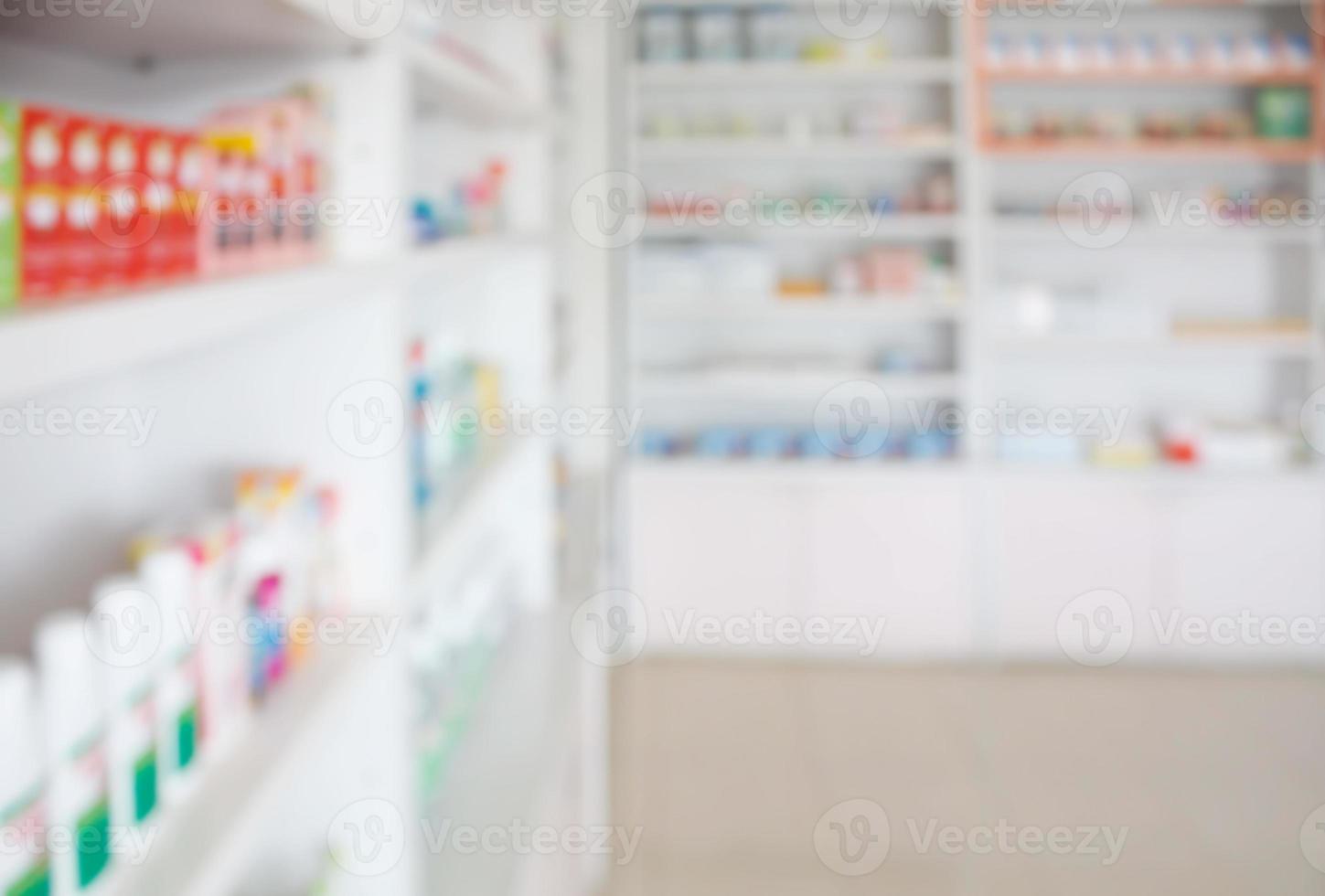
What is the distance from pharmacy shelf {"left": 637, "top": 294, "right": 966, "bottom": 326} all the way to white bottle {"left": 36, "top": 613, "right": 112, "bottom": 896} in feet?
12.8

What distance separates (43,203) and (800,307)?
4.01 meters

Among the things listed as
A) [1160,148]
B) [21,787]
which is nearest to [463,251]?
[21,787]

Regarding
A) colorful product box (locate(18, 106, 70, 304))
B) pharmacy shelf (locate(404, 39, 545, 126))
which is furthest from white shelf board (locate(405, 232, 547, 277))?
colorful product box (locate(18, 106, 70, 304))

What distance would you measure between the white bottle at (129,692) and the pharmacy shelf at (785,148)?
382 cm

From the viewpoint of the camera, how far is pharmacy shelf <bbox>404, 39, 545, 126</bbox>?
1.60 metres

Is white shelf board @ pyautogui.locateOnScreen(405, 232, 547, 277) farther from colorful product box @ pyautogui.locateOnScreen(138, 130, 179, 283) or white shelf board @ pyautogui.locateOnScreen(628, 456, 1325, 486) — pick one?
white shelf board @ pyautogui.locateOnScreen(628, 456, 1325, 486)

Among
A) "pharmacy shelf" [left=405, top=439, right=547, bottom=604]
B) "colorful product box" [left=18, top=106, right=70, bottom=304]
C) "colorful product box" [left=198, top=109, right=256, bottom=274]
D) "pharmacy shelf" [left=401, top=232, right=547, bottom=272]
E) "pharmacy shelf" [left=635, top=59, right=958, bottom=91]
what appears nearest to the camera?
"colorful product box" [left=18, top=106, right=70, bottom=304]

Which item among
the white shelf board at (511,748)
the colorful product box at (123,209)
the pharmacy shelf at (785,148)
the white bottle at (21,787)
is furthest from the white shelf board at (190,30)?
the pharmacy shelf at (785,148)

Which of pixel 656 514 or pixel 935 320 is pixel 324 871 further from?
pixel 935 320

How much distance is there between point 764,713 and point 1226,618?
5.62 ft

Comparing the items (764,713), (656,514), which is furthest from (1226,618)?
(656,514)

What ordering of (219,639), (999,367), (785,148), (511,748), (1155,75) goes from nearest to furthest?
1. (219,639)
2. (511,748)
3. (1155,75)
4. (785,148)
5. (999,367)

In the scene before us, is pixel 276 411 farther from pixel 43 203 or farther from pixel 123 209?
pixel 43 203

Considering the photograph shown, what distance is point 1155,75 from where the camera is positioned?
4.45 metres
